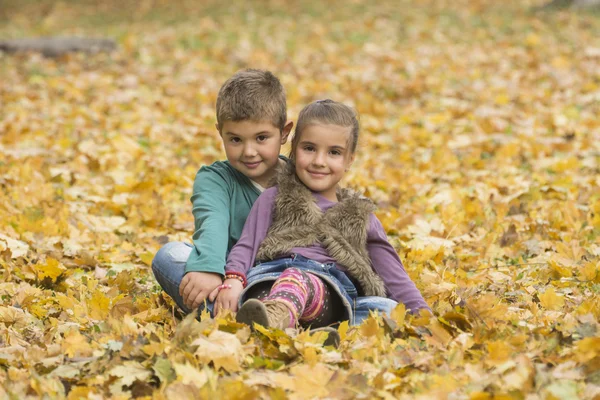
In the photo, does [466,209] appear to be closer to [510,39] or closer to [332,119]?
[332,119]

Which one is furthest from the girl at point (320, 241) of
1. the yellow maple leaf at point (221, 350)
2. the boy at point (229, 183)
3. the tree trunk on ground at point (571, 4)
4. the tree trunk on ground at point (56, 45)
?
the tree trunk on ground at point (571, 4)

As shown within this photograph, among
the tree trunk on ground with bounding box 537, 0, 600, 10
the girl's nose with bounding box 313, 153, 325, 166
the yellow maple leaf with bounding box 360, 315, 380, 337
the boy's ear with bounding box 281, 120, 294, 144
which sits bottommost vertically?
the yellow maple leaf with bounding box 360, 315, 380, 337

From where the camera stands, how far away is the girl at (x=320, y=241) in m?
2.88

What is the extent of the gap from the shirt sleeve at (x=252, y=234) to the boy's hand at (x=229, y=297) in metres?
0.09

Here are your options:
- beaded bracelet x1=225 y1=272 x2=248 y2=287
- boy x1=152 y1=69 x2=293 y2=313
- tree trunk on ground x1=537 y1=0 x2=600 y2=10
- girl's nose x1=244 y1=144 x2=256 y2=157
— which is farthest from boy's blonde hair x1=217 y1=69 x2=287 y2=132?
tree trunk on ground x1=537 y1=0 x2=600 y2=10

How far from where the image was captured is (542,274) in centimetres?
351

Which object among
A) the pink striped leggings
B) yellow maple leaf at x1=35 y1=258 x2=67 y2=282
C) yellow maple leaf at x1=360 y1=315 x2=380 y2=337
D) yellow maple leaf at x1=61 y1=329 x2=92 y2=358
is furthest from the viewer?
yellow maple leaf at x1=35 y1=258 x2=67 y2=282

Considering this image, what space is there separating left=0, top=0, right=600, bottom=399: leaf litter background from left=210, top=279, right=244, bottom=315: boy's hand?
0.77ft

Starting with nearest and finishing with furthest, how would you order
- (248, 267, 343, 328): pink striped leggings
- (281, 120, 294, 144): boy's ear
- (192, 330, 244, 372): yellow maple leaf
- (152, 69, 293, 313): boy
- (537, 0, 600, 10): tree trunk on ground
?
(192, 330, 244, 372): yellow maple leaf
(248, 267, 343, 328): pink striped leggings
(152, 69, 293, 313): boy
(281, 120, 294, 144): boy's ear
(537, 0, 600, 10): tree trunk on ground

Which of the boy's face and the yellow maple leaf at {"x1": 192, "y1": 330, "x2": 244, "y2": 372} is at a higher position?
the boy's face

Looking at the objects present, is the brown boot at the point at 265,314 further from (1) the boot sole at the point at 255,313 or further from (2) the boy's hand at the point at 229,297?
(2) the boy's hand at the point at 229,297

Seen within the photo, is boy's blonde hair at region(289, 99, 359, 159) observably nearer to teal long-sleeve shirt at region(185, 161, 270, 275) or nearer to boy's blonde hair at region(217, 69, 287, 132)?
boy's blonde hair at region(217, 69, 287, 132)

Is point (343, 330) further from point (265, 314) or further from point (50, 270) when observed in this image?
point (50, 270)

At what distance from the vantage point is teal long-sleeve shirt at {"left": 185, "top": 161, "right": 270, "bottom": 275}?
291 cm
